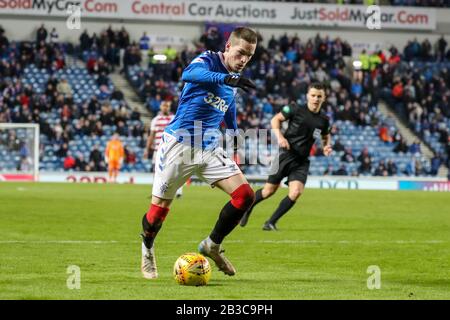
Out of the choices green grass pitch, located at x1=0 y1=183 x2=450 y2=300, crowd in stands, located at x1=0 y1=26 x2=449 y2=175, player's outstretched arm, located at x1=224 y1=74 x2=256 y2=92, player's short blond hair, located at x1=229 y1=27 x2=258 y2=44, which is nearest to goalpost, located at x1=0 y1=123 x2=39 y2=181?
crowd in stands, located at x1=0 y1=26 x2=449 y2=175

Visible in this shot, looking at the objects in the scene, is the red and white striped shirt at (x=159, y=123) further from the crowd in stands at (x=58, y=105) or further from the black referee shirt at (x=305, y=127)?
the crowd in stands at (x=58, y=105)

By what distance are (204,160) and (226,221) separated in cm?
64

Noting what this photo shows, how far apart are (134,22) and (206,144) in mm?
37525

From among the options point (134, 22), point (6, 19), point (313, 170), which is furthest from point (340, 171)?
point (6, 19)

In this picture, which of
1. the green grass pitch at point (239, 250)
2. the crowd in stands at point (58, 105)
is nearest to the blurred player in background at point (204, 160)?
the green grass pitch at point (239, 250)

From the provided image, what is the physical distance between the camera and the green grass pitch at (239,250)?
8398 millimetres

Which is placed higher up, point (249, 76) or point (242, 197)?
point (249, 76)

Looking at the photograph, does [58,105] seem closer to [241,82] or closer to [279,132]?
[279,132]

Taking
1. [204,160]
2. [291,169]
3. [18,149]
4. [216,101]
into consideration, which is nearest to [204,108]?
[216,101]

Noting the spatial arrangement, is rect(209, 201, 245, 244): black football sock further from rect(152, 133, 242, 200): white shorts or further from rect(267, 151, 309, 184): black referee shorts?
rect(267, 151, 309, 184): black referee shorts

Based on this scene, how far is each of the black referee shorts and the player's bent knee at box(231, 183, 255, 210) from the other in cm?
679

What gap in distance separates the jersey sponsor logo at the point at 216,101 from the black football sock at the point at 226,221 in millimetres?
956

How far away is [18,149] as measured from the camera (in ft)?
119
